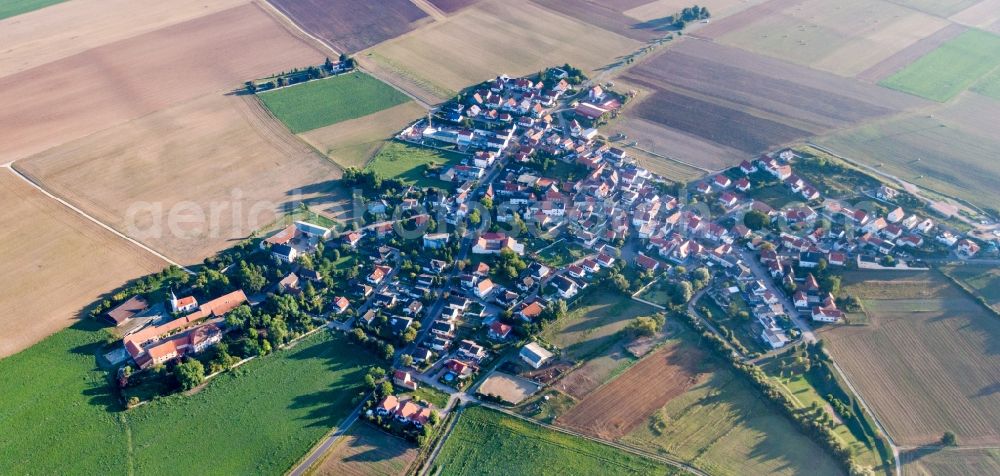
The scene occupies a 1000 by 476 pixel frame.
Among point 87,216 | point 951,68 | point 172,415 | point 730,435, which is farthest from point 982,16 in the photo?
point 87,216

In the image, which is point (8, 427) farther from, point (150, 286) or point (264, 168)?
point (264, 168)

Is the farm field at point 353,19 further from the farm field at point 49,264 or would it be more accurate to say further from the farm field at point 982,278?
the farm field at point 982,278

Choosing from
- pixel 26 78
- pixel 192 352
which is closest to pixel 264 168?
pixel 192 352

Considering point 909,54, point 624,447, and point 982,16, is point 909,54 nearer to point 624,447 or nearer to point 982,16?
point 982,16

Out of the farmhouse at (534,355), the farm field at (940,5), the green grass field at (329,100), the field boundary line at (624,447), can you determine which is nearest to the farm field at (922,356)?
the field boundary line at (624,447)

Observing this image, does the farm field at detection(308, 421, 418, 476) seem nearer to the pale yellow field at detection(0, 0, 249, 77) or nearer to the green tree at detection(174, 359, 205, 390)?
the green tree at detection(174, 359, 205, 390)

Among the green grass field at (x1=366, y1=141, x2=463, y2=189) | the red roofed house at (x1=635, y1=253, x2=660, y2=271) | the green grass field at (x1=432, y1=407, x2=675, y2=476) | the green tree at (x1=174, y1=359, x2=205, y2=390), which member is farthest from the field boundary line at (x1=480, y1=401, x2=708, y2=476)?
the green grass field at (x1=366, y1=141, x2=463, y2=189)
